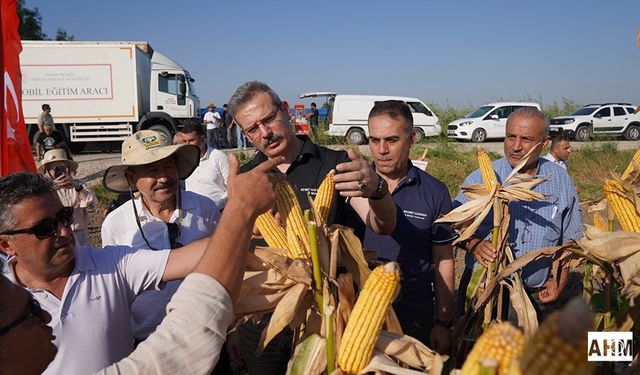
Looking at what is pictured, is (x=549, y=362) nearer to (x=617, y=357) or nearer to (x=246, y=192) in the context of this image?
(x=246, y=192)

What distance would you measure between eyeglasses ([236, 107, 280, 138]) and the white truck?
16.2 metres

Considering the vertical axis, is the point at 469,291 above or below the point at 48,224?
below

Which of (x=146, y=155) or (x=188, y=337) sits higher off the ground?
(x=146, y=155)

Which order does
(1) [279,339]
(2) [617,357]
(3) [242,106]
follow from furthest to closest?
(3) [242,106]
(1) [279,339]
(2) [617,357]

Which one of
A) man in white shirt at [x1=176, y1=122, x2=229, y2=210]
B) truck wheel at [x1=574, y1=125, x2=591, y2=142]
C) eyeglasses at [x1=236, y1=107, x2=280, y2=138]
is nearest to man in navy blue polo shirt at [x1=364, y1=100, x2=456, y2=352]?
eyeglasses at [x1=236, y1=107, x2=280, y2=138]

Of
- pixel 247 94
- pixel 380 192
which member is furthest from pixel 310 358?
pixel 247 94

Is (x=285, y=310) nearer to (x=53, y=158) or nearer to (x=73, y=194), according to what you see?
(x=73, y=194)

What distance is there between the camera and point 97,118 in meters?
17.9

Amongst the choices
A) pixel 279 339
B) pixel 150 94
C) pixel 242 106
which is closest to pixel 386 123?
pixel 242 106

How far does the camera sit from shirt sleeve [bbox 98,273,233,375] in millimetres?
1093

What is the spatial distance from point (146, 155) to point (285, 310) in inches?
58.0

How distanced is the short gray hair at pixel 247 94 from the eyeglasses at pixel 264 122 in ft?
0.19

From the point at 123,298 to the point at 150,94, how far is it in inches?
726

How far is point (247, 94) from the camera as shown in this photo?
2389 millimetres
